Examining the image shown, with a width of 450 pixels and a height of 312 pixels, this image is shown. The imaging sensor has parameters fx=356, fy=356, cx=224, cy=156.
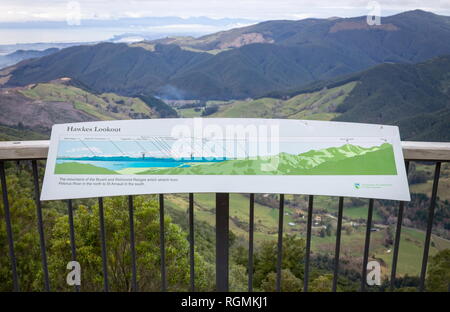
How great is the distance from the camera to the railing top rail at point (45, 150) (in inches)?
68.8

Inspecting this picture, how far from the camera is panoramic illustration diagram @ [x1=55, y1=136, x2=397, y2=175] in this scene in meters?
1.67

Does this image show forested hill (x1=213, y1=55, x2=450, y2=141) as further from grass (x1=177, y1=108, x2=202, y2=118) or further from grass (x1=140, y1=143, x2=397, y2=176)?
grass (x1=140, y1=143, x2=397, y2=176)

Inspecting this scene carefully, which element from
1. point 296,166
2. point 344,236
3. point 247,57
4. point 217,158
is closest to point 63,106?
point 344,236

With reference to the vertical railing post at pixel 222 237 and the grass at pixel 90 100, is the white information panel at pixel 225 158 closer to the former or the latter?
the vertical railing post at pixel 222 237

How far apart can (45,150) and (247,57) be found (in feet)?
432

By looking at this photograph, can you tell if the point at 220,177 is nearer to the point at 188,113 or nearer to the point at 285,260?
the point at 285,260

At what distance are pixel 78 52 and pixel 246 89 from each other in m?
46.5

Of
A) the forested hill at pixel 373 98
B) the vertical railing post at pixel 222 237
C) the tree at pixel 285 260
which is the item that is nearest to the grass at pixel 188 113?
the forested hill at pixel 373 98

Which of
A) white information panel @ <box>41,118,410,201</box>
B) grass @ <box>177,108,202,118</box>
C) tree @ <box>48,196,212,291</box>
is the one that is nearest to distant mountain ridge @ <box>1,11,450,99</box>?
grass @ <box>177,108,202,118</box>

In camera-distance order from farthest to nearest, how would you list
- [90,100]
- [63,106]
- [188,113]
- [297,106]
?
[297,106] < [188,113] < [90,100] < [63,106]

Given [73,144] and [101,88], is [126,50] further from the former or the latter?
[73,144]

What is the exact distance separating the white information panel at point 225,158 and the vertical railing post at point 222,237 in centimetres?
19

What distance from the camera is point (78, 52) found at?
9431cm

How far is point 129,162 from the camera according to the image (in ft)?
5.54
